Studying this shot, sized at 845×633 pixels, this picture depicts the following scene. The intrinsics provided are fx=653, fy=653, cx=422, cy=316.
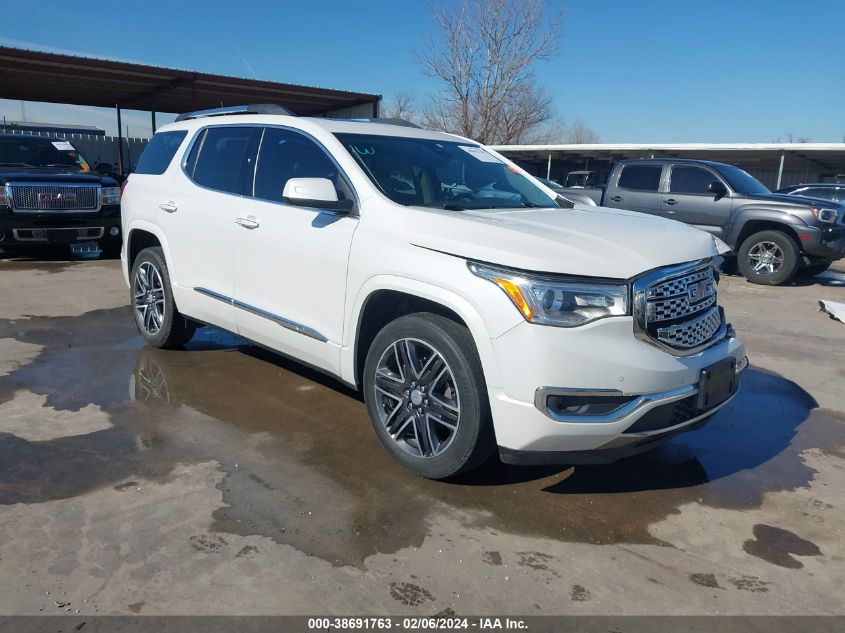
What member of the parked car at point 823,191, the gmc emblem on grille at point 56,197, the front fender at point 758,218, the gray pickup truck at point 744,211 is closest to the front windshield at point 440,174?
the gray pickup truck at point 744,211

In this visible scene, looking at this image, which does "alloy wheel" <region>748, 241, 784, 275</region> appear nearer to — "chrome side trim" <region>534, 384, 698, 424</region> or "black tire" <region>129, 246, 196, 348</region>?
"chrome side trim" <region>534, 384, 698, 424</region>

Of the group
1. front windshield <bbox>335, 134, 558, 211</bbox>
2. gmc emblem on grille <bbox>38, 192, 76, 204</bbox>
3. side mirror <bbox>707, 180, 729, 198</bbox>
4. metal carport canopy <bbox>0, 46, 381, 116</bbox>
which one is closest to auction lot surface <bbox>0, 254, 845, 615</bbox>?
front windshield <bbox>335, 134, 558, 211</bbox>

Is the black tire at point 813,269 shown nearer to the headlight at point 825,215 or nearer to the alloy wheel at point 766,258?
the alloy wheel at point 766,258

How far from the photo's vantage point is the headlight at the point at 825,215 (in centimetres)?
990

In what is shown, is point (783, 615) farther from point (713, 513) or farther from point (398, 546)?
point (398, 546)

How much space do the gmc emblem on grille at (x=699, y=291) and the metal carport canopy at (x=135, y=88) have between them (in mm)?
16460

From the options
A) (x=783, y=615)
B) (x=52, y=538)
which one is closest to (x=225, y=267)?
(x=52, y=538)

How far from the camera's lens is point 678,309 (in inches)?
123

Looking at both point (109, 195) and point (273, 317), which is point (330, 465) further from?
point (109, 195)

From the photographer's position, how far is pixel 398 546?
9.22ft

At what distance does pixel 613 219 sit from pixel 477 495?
1.73 meters

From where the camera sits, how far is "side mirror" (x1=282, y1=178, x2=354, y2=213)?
3.50 m

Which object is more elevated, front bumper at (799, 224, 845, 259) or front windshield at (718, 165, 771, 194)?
front windshield at (718, 165, 771, 194)

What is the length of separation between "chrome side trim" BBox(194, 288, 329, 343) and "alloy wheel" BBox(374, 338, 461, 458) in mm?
536
